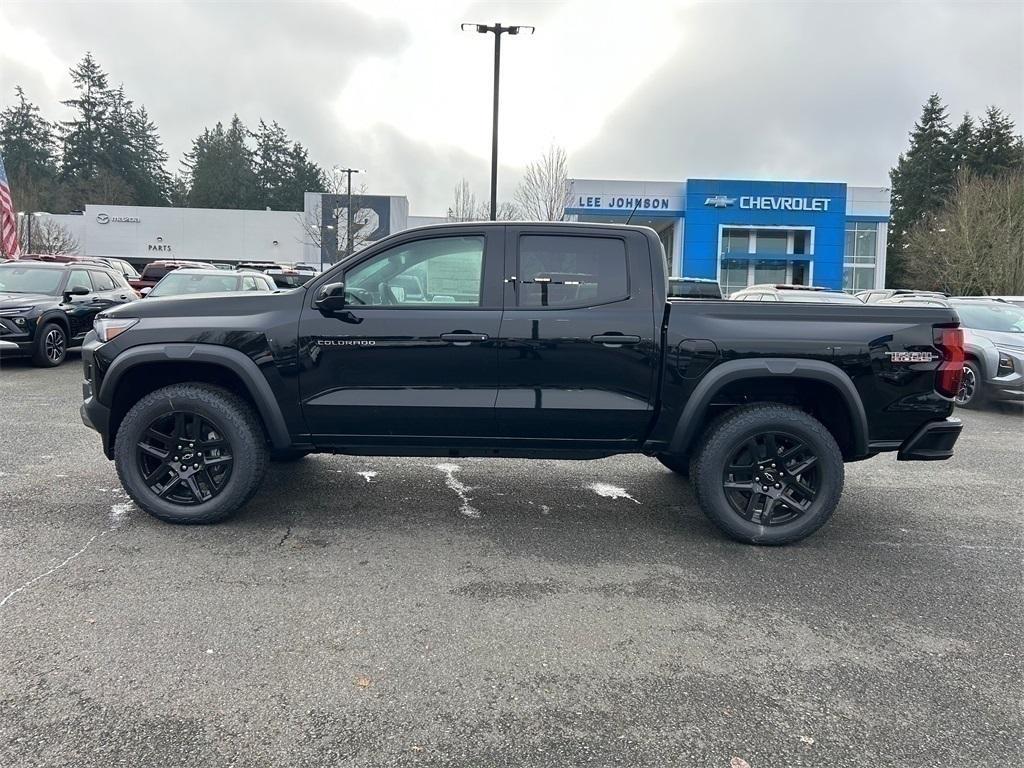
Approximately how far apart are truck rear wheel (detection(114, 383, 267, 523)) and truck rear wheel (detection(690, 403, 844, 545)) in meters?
2.79

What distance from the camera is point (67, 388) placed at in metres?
9.24

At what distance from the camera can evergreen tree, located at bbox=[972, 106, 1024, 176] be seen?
55375mm

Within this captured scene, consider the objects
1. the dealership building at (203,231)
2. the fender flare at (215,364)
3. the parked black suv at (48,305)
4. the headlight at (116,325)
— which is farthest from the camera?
the dealership building at (203,231)

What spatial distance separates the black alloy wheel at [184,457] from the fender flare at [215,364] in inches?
13.4

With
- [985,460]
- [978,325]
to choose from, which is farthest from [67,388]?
[978,325]

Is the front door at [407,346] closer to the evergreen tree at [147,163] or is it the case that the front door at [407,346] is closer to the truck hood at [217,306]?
the truck hood at [217,306]

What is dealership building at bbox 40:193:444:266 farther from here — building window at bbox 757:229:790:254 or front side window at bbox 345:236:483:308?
front side window at bbox 345:236:483:308

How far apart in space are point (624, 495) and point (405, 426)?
6.40 ft

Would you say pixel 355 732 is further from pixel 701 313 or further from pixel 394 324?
pixel 701 313

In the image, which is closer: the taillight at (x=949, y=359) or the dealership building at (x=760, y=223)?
the taillight at (x=949, y=359)

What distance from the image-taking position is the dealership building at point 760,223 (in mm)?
38719

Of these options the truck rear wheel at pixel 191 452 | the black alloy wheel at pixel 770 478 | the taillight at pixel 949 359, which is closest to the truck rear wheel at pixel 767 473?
the black alloy wheel at pixel 770 478

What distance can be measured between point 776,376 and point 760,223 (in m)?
38.4

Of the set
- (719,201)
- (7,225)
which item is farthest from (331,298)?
(719,201)
